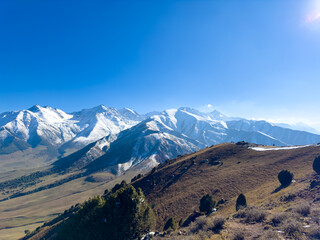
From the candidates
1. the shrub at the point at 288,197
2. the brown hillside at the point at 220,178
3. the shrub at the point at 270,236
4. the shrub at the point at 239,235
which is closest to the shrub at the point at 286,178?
the brown hillside at the point at 220,178

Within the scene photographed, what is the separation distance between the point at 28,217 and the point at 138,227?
190m

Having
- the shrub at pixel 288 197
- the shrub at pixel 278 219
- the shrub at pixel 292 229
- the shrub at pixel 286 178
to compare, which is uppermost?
the shrub at pixel 292 229

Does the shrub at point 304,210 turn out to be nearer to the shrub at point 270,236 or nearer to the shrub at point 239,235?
the shrub at point 270,236

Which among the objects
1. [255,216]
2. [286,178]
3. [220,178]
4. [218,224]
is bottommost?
[220,178]

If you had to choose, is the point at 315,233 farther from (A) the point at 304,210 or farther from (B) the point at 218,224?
(B) the point at 218,224

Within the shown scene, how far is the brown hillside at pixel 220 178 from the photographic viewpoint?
153 ft

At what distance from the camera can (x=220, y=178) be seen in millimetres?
57656

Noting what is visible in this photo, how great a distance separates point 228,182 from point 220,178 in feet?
13.9

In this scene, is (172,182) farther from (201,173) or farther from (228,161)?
(228,161)

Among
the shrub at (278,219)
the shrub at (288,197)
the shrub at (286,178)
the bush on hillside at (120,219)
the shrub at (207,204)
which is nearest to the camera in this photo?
the shrub at (278,219)

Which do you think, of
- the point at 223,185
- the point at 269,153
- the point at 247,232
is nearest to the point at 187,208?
the point at 223,185

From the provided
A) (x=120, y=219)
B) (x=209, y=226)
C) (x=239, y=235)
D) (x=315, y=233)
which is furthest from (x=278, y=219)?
(x=120, y=219)

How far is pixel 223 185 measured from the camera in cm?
5247

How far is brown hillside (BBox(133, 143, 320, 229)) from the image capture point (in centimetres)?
4656
